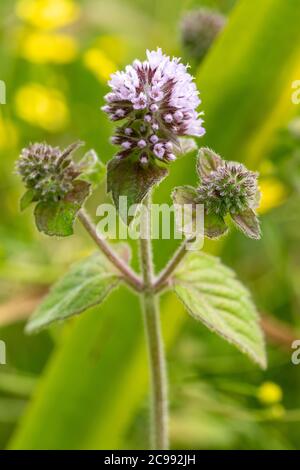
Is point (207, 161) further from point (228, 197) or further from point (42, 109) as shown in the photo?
point (42, 109)

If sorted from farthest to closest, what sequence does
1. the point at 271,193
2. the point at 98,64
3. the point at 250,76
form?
1. the point at 98,64
2. the point at 271,193
3. the point at 250,76

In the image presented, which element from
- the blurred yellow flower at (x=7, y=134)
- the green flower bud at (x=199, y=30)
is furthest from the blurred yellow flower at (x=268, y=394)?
the blurred yellow flower at (x=7, y=134)

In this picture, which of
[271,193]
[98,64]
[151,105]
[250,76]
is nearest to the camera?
[151,105]

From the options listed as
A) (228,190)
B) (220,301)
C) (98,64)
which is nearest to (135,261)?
(220,301)

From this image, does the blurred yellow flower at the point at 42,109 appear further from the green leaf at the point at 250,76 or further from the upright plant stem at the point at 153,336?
the upright plant stem at the point at 153,336

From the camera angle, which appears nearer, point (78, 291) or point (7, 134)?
point (78, 291)

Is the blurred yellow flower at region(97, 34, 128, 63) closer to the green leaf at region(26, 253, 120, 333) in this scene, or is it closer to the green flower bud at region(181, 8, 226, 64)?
the green flower bud at region(181, 8, 226, 64)

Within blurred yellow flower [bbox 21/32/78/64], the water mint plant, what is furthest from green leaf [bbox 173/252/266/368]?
blurred yellow flower [bbox 21/32/78/64]
